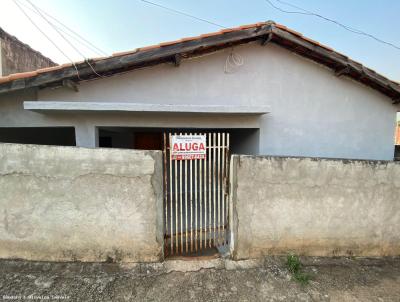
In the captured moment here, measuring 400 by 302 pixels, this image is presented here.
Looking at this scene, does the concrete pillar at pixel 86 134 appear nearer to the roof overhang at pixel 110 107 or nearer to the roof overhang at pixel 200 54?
the roof overhang at pixel 110 107

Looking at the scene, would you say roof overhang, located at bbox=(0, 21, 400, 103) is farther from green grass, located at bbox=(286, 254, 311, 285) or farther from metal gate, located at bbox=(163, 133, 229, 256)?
green grass, located at bbox=(286, 254, 311, 285)

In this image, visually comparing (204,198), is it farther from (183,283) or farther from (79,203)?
(79,203)

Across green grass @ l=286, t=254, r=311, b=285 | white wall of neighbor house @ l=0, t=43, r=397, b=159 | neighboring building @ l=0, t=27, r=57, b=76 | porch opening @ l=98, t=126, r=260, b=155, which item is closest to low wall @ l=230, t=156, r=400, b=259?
green grass @ l=286, t=254, r=311, b=285

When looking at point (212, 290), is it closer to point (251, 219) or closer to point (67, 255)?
point (251, 219)

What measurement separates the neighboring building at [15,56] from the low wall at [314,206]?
25.2 ft

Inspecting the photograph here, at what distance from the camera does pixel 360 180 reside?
3.34 m

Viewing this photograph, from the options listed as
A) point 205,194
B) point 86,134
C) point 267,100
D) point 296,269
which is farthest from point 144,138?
point 296,269

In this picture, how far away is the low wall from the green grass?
0.14 meters

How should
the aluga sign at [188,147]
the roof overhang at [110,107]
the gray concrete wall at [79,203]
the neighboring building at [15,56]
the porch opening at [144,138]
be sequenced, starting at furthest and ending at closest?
1. the porch opening at [144,138]
2. the neighboring building at [15,56]
3. the roof overhang at [110,107]
4. the aluga sign at [188,147]
5. the gray concrete wall at [79,203]

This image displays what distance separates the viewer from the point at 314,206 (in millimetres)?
3293

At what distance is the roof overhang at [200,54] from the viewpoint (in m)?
3.77

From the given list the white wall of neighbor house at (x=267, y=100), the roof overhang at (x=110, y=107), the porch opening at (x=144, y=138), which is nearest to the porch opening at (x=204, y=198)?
the roof overhang at (x=110, y=107)

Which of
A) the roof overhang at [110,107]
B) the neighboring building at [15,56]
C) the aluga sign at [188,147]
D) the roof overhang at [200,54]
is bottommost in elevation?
the aluga sign at [188,147]

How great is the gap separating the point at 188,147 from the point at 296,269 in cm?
258
